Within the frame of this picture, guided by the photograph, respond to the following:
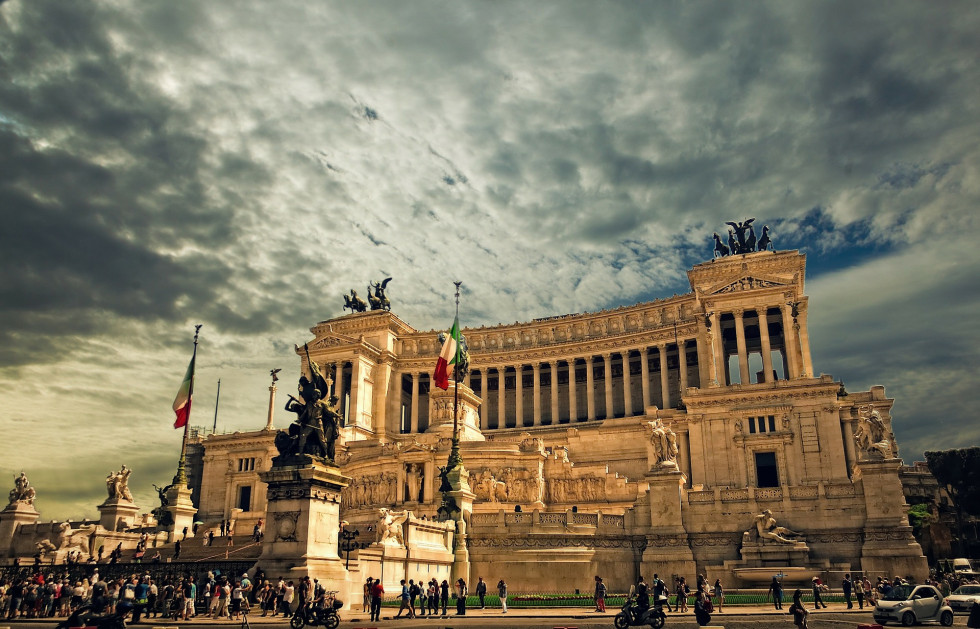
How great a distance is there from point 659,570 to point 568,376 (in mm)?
50445

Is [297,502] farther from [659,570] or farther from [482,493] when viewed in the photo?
[482,493]

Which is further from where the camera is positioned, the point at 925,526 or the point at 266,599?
the point at 925,526

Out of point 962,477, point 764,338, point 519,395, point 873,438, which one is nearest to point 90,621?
point 873,438

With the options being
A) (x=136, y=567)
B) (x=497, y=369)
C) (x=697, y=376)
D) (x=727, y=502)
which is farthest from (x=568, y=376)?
(x=136, y=567)

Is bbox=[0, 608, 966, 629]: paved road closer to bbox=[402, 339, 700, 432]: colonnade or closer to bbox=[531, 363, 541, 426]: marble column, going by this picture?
bbox=[402, 339, 700, 432]: colonnade

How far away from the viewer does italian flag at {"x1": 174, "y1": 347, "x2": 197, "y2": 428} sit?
4628 cm

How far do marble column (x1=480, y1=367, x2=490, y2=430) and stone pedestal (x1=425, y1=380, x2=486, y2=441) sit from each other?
968 inches

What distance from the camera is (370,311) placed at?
93938 millimetres

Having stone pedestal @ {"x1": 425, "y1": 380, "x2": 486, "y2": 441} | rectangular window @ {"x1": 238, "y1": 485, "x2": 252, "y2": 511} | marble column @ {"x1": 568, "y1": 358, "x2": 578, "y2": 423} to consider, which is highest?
marble column @ {"x1": 568, "y1": 358, "x2": 578, "y2": 423}

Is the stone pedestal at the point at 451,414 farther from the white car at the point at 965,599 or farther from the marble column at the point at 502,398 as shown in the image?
the white car at the point at 965,599

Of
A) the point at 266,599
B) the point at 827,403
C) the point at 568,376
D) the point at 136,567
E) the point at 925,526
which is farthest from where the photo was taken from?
the point at 568,376

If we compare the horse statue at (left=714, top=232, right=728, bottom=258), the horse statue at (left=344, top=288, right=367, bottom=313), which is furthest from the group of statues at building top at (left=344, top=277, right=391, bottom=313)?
the horse statue at (left=714, top=232, right=728, bottom=258)

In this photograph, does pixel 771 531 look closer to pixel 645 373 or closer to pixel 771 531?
pixel 771 531

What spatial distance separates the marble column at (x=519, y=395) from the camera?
87625mm
